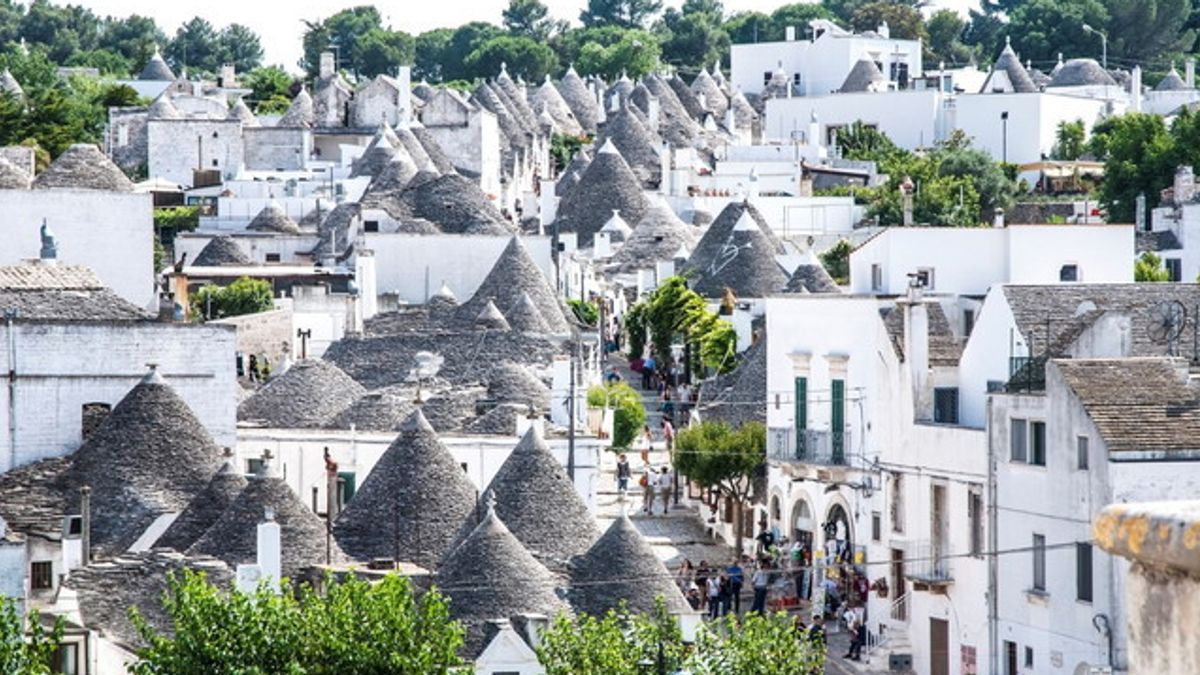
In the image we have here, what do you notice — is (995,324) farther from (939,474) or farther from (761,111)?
(761,111)

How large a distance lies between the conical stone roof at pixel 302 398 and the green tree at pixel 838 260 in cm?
2224

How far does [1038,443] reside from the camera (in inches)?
1448

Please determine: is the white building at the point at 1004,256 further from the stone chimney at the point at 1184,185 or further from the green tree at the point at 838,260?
the stone chimney at the point at 1184,185

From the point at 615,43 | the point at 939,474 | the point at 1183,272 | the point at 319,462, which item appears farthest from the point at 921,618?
the point at 615,43

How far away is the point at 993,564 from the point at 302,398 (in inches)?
840

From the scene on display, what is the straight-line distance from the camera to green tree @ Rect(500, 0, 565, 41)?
196 metres

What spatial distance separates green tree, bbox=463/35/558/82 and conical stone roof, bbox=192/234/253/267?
80.1 metres

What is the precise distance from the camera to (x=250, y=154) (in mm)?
109500

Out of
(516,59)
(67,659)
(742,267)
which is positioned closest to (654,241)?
(742,267)

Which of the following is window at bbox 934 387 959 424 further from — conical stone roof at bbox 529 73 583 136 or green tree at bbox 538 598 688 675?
conical stone roof at bbox 529 73 583 136

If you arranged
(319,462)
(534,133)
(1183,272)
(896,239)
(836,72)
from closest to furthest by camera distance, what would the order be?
(896,239), (319,462), (1183,272), (534,133), (836,72)

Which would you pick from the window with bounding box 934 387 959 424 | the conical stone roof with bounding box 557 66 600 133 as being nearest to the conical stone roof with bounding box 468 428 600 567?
the window with bounding box 934 387 959 424

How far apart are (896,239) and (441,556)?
30.8ft

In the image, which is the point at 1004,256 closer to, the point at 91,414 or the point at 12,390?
the point at 91,414
